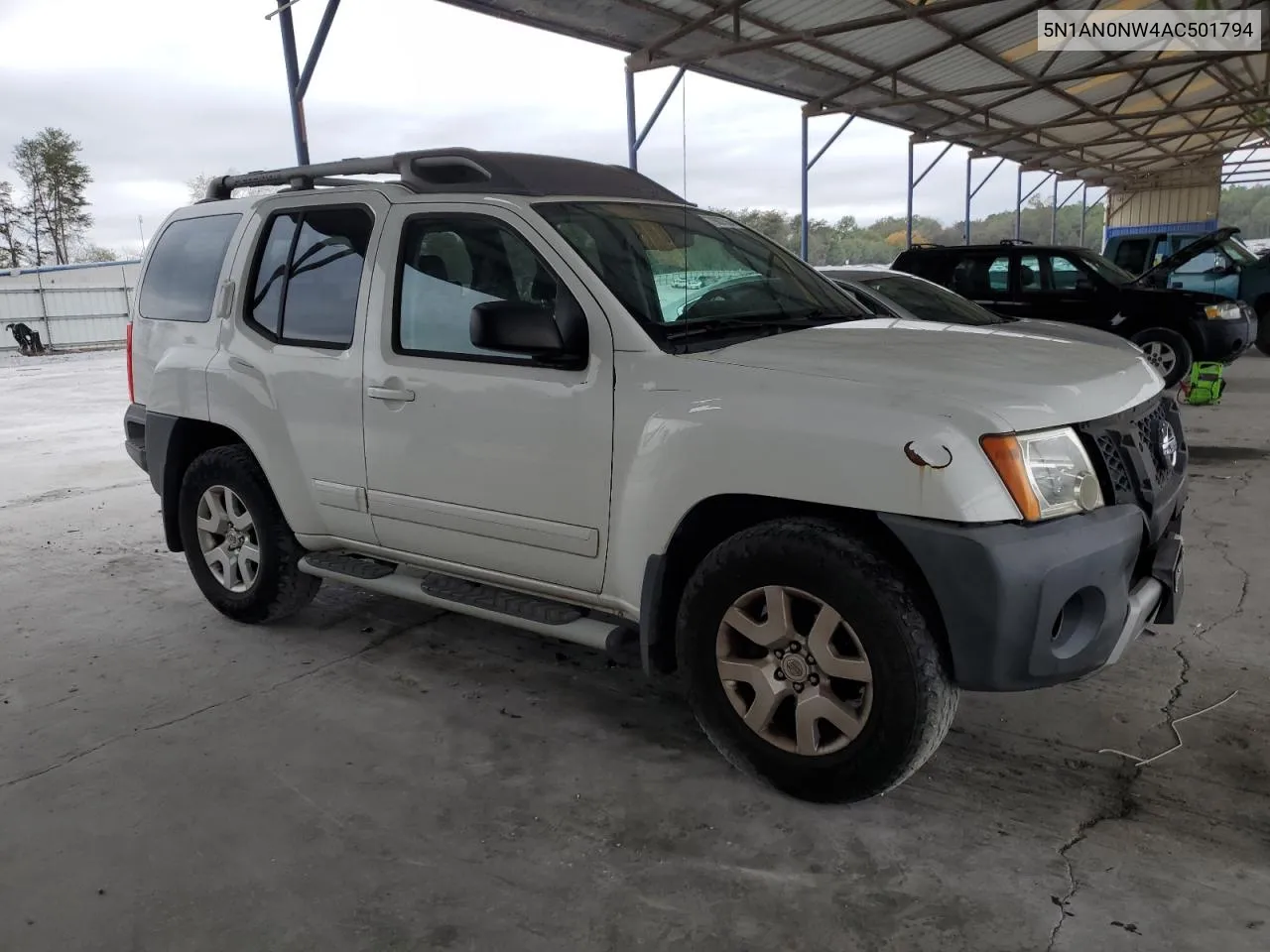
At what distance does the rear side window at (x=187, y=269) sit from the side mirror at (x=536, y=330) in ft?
6.30

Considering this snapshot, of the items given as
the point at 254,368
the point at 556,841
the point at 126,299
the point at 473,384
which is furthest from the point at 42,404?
the point at 126,299

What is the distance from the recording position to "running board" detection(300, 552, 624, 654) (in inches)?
118

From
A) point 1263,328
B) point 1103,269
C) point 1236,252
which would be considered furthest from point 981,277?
point 1263,328

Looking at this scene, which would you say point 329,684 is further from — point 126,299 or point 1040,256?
point 126,299

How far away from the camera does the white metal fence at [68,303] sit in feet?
84.9

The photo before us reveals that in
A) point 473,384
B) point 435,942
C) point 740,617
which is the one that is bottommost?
point 435,942

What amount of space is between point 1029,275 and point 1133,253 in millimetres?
6032

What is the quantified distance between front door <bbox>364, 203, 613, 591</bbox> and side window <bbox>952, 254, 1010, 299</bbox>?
8261 mm

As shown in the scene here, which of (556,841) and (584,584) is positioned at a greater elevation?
(584,584)

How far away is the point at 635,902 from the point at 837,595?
3.03ft

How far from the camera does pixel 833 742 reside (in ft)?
8.61

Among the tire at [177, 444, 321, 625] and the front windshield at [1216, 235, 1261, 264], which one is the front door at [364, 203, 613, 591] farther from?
the front windshield at [1216, 235, 1261, 264]

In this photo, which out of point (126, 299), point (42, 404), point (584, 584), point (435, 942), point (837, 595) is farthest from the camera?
point (126, 299)

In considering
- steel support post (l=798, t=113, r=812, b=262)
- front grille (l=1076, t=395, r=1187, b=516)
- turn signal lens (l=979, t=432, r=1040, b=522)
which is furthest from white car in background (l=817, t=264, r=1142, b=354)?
steel support post (l=798, t=113, r=812, b=262)
